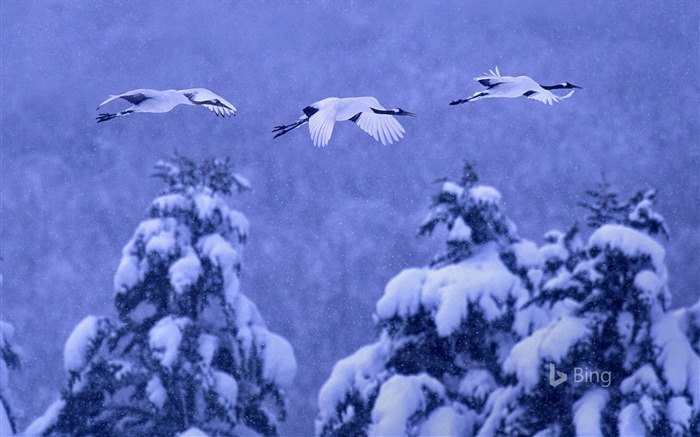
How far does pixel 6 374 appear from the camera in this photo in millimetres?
9992

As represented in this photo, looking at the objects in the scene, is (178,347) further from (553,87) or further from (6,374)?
(553,87)

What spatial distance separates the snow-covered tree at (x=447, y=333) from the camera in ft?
27.6

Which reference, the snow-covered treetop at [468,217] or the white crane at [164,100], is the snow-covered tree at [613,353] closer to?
the snow-covered treetop at [468,217]

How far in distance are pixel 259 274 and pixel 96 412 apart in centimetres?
2291

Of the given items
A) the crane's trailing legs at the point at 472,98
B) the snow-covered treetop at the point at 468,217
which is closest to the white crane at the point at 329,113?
the crane's trailing legs at the point at 472,98

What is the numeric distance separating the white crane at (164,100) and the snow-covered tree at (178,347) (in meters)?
6.55

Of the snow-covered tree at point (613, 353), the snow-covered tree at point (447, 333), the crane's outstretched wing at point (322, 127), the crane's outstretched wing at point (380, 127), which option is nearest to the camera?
the crane's outstretched wing at point (322, 127)

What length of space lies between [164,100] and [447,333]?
5.96 meters

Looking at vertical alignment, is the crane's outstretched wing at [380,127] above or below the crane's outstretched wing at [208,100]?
above

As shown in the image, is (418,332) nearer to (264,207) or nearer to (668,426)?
(668,426)

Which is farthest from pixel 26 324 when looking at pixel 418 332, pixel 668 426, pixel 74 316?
pixel 668 426

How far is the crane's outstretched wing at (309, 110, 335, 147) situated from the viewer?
2791 mm

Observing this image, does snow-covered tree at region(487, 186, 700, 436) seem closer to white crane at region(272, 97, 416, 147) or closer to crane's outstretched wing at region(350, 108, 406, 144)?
crane's outstretched wing at region(350, 108, 406, 144)

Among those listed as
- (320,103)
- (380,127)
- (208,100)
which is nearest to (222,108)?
(208,100)
